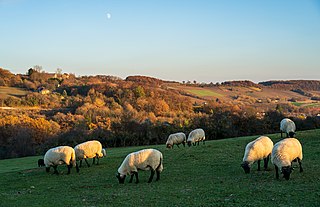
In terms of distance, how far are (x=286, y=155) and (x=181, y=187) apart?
509cm

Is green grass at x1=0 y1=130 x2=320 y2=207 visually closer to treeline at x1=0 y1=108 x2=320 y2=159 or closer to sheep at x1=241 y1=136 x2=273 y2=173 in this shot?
sheep at x1=241 y1=136 x2=273 y2=173

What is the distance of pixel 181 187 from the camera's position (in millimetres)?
14250

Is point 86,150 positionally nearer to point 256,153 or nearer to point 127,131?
point 256,153

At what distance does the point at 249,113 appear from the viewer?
65.2m

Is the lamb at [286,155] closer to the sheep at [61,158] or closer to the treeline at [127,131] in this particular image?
the sheep at [61,158]

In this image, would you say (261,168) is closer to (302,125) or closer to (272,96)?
(302,125)

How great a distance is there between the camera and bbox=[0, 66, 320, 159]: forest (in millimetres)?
59312

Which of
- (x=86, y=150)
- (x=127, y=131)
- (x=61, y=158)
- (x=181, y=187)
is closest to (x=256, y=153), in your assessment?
(x=181, y=187)

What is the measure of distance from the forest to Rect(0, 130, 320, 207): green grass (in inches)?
1499

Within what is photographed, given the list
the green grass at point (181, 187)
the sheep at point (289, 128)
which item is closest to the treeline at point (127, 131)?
the sheep at point (289, 128)

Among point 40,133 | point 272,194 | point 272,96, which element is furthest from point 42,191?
point 272,96

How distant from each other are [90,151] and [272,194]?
50.5ft

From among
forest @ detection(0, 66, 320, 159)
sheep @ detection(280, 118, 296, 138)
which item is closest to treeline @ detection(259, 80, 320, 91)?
forest @ detection(0, 66, 320, 159)

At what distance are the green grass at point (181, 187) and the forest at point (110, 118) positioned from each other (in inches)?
1499
